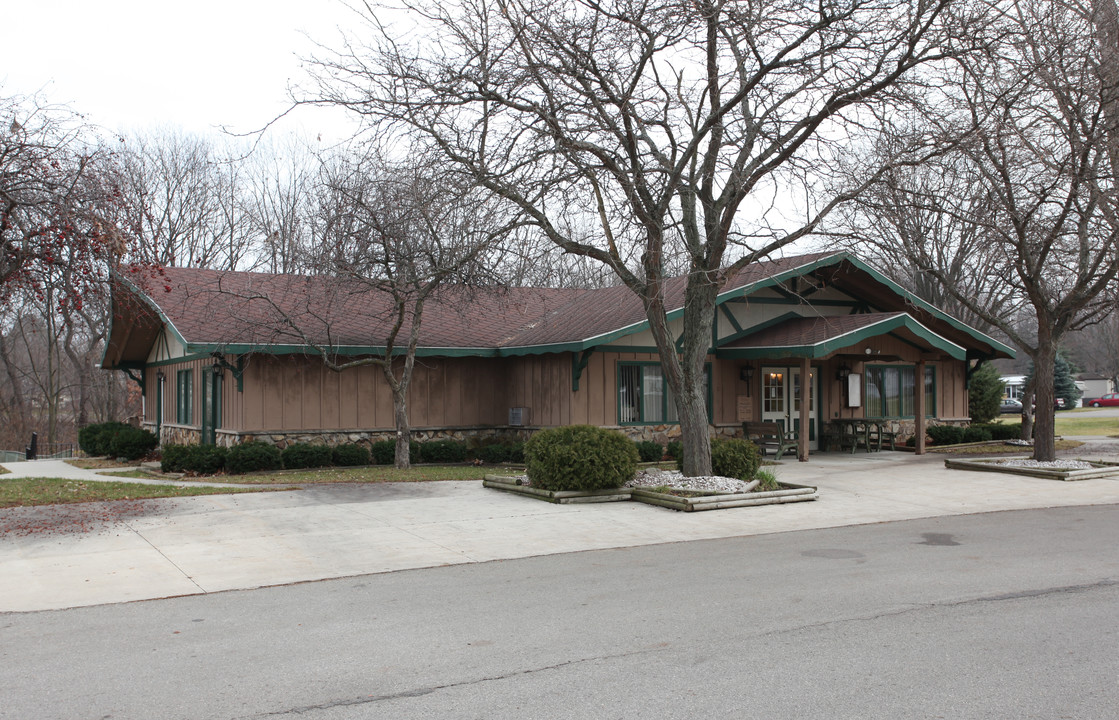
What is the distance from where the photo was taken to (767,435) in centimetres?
2095

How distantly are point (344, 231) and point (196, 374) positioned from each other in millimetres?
7610

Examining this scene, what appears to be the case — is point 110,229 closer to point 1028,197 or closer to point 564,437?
point 564,437

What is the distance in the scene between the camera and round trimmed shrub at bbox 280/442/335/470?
60.8 feet

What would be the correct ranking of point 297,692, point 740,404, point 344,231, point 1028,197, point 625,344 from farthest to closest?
point 740,404 < point 625,344 < point 1028,197 < point 344,231 < point 297,692

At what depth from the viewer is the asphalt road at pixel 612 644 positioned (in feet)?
16.4

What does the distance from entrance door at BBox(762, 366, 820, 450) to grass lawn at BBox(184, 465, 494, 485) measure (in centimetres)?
745

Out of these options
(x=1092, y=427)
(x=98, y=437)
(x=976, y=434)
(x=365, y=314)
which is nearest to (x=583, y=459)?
(x=365, y=314)

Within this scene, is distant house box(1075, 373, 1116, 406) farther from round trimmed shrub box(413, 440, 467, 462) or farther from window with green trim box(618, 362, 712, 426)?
round trimmed shrub box(413, 440, 467, 462)

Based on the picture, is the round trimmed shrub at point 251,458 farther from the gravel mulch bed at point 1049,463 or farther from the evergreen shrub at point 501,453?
the gravel mulch bed at point 1049,463

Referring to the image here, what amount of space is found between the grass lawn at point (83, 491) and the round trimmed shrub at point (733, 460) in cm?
741

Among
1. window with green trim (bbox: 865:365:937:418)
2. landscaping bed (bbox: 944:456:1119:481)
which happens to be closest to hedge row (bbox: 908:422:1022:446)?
window with green trim (bbox: 865:365:937:418)

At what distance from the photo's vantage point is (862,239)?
13.0 m

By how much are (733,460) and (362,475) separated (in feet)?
23.5

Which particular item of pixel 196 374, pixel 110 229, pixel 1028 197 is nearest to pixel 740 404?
pixel 1028 197
